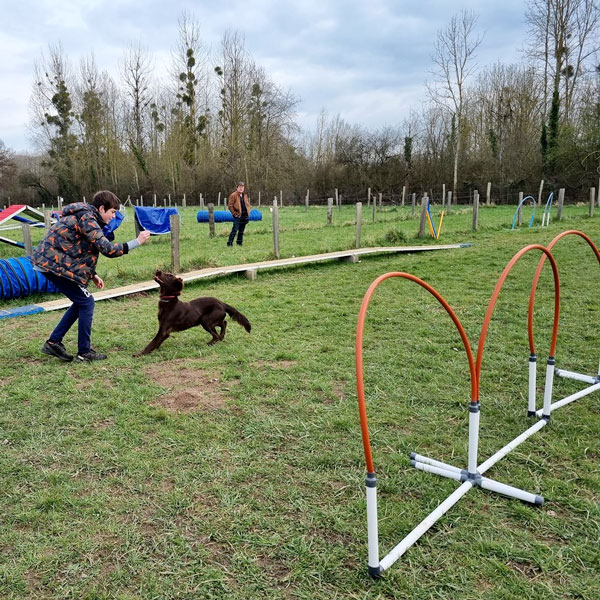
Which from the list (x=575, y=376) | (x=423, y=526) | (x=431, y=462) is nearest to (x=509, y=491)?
(x=431, y=462)

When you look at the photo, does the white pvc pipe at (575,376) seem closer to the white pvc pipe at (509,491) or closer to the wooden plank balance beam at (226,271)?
the white pvc pipe at (509,491)

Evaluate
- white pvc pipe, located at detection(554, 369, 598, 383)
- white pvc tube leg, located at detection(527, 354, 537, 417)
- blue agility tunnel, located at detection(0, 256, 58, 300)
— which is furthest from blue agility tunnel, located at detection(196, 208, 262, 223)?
white pvc tube leg, located at detection(527, 354, 537, 417)

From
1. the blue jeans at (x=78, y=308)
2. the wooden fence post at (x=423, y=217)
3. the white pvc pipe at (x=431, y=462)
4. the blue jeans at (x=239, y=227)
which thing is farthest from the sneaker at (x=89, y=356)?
the wooden fence post at (x=423, y=217)

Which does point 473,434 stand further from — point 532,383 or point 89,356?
point 89,356

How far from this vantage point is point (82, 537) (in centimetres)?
238

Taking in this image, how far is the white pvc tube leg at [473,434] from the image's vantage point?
264 cm

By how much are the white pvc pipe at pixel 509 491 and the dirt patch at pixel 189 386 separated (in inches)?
82.9

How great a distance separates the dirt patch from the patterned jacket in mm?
1254

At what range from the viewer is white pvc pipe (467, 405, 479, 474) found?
2.66 meters

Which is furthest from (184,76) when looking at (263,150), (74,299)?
(74,299)

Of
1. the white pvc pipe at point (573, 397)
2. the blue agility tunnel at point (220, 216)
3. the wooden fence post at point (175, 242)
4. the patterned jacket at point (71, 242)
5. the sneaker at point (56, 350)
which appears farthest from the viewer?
the blue agility tunnel at point (220, 216)

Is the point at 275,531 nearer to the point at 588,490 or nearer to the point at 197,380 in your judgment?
the point at 588,490

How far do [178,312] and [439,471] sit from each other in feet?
10.7

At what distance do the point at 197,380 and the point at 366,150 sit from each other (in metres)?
39.9
